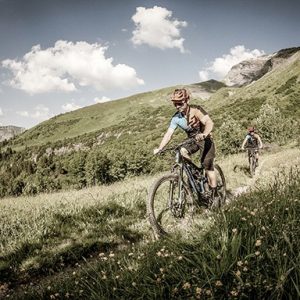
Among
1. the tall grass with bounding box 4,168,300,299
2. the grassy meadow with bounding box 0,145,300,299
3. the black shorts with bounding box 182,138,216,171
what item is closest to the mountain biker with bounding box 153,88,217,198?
the black shorts with bounding box 182,138,216,171

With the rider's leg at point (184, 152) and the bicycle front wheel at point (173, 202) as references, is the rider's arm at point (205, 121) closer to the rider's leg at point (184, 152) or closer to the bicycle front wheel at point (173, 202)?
the rider's leg at point (184, 152)

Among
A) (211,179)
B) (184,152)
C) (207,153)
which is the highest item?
(184,152)

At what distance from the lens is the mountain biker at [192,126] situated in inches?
288

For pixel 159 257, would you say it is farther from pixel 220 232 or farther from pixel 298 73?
pixel 298 73

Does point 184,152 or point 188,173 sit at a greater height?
point 184,152

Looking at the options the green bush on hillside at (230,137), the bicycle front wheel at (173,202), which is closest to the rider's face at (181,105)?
the bicycle front wheel at (173,202)

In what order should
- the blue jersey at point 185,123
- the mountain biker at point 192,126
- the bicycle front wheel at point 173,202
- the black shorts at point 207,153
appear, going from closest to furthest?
the bicycle front wheel at point 173,202
the mountain biker at point 192,126
the blue jersey at point 185,123
the black shorts at point 207,153

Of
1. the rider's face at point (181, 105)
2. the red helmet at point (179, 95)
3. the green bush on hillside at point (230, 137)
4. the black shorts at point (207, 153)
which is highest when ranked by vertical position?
the red helmet at point (179, 95)

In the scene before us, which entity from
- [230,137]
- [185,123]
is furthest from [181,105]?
[230,137]

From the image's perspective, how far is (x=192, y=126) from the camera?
300 inches

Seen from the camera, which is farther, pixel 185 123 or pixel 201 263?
pixel 185 123

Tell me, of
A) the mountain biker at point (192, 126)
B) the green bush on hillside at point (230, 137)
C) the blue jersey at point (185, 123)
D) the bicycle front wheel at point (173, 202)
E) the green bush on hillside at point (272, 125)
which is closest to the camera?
the bicycle front wheel at point (173, 202)

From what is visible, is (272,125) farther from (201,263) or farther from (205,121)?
(201,263)

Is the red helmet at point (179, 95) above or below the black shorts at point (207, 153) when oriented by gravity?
above
